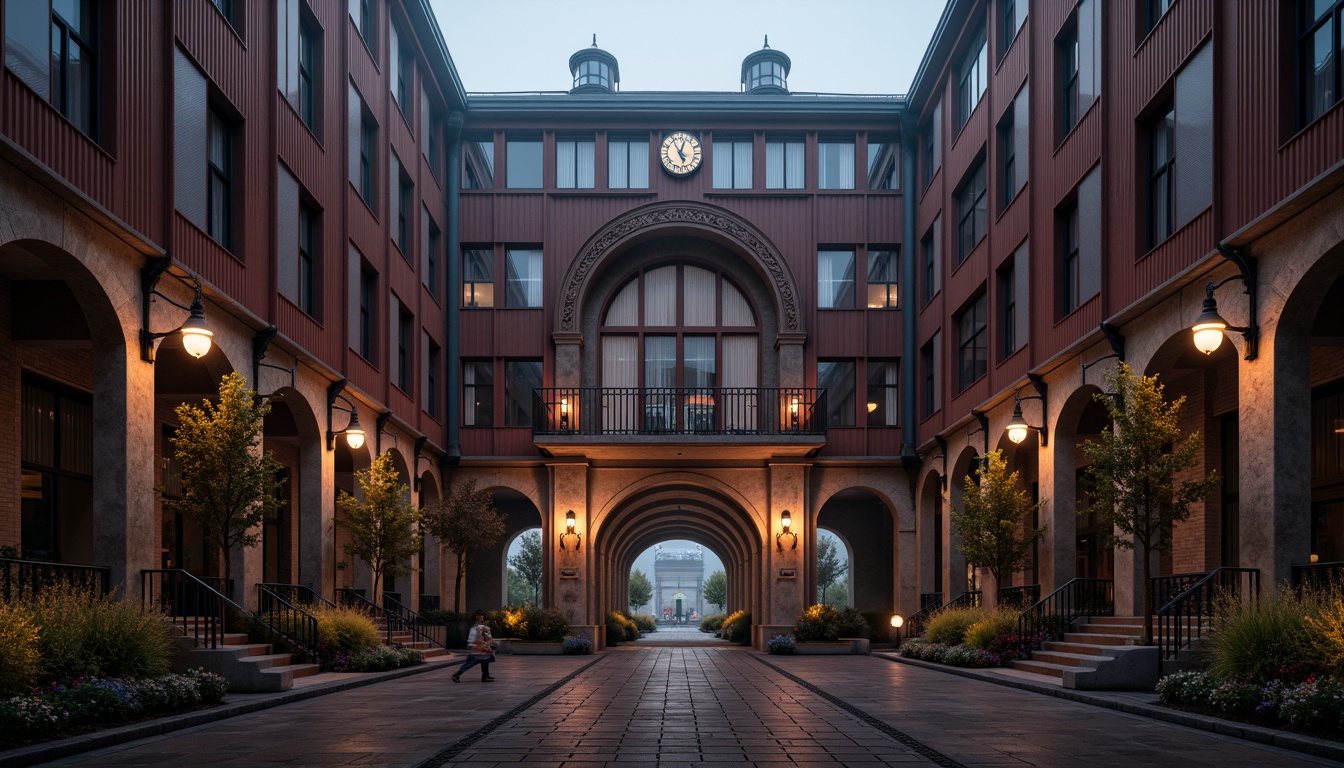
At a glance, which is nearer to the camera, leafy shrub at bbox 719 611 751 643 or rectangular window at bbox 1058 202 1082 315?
rectangular window at bbox 1058 202 1082 315

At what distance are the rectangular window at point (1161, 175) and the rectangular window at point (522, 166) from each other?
18898 mm

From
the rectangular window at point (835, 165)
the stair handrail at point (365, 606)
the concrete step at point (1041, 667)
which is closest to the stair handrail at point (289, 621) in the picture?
the stair handrail at point (365, 606)

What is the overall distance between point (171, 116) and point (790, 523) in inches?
787

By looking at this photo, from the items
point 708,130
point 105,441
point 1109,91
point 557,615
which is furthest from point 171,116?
point 708,130

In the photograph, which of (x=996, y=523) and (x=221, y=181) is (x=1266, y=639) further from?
(x=221, y=181)

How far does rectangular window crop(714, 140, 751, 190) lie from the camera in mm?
33625

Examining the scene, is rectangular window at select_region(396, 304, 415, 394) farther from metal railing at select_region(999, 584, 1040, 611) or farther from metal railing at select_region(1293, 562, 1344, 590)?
metal railing at select_region(1293, 562, 1344, 590)

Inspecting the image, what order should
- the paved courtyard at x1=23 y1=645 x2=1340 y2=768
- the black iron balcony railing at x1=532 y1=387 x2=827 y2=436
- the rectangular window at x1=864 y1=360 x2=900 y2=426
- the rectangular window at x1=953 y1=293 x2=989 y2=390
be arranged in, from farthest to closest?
the rectangular window at x1=864 y1=360 x2=900 y2=426 < the black iron balcony railing at x1=532 y1=387 x2=827 y2=436 < the rectangular window at x1=953 y1=293 x2=989 y2=390 < the paved courtyard at x1=23 y1=645 x2=1340 y2=768

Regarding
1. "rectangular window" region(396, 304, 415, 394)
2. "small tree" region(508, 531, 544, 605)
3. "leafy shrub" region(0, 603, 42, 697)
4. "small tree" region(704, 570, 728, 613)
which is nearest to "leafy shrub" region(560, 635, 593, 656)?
"rectangular window" region(396, 304, 415, 394)

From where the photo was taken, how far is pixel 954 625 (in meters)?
23.6

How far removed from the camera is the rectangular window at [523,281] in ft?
109

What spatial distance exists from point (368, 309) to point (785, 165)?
43.1 ft

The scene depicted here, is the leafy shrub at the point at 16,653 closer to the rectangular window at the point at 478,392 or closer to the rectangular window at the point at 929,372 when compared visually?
the rectangular window at the point at 478,392

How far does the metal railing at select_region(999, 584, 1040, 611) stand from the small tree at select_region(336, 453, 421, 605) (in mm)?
11519
